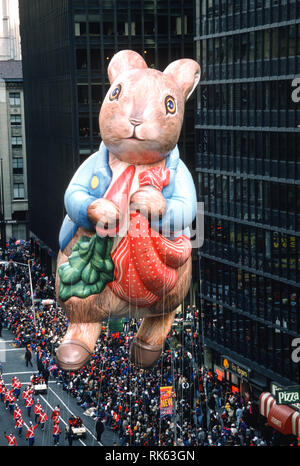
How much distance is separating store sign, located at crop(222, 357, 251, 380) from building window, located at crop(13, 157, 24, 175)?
59622mm

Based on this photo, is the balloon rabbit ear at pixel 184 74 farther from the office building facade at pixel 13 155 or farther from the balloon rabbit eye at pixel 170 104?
the office building facade at pixel 13 155

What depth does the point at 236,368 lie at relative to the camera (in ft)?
165

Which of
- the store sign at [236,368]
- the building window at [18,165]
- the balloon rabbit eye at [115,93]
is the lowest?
the store sign at [236,368]

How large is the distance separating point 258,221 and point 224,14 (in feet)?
34.3

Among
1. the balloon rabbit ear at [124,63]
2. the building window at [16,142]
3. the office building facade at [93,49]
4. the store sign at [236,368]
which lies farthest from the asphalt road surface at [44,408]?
the building window at [16,142]

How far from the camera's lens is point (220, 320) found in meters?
52.5

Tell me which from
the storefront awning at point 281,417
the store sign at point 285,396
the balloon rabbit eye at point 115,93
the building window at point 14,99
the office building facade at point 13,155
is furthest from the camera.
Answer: the building window at point 14,99

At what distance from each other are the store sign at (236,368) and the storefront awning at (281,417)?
4.82 metres

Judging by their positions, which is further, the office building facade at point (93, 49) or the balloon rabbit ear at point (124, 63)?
the office building facade at point (93, 49)

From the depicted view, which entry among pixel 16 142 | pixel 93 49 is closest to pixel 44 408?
pixel 93 49

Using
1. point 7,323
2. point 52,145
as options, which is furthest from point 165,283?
point 52,145

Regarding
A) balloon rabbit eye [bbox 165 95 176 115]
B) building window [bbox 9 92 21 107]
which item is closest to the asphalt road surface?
balloon rabbit eye [bbox 165 95 176 115]

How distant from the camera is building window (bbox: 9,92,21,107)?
349 ft

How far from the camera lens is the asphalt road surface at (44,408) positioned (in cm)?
4234
